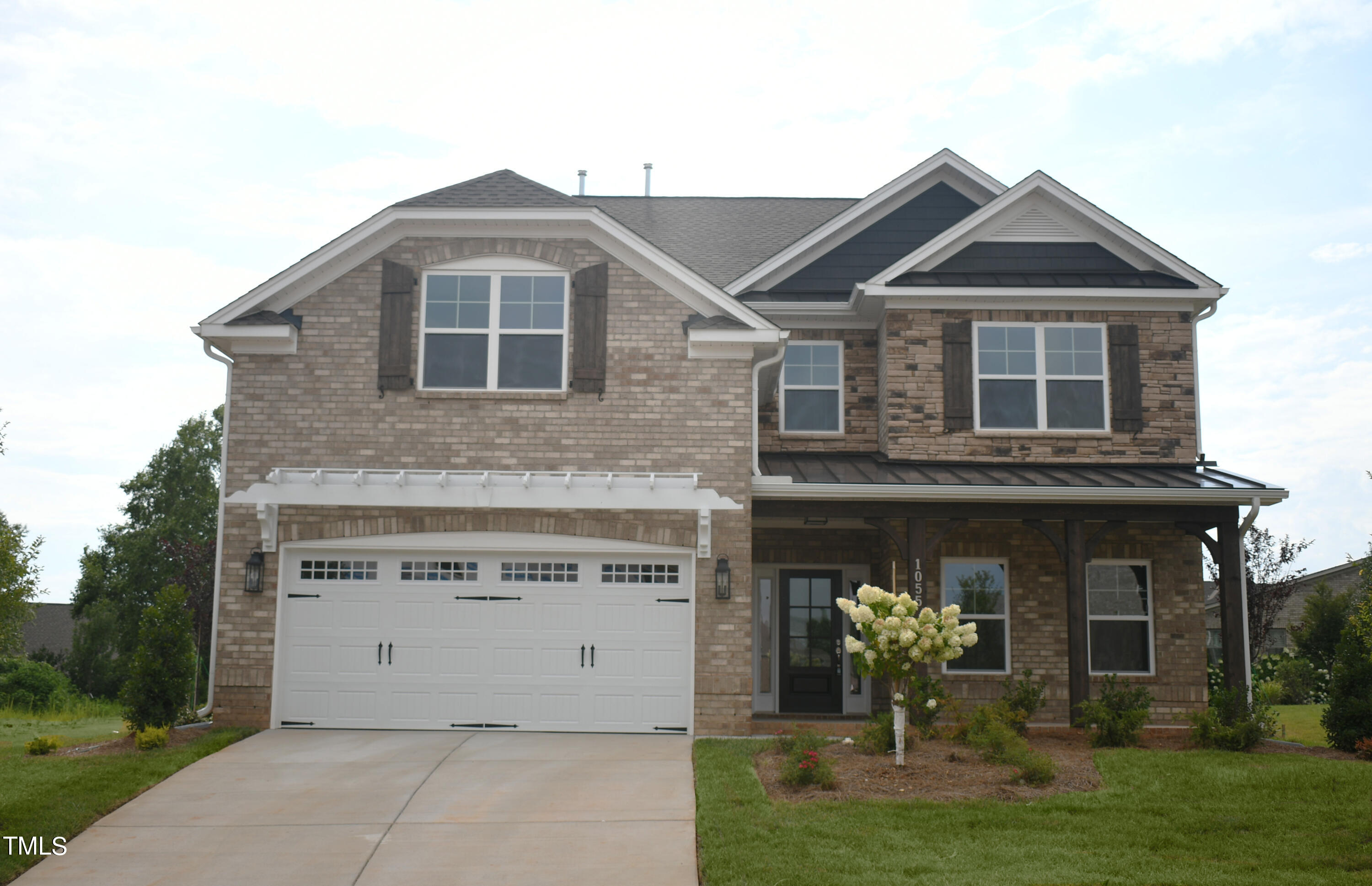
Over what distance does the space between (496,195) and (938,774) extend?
839 centimetres

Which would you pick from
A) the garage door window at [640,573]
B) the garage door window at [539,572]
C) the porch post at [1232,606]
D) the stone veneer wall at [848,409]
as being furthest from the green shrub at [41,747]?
the porch post at [1232,606]

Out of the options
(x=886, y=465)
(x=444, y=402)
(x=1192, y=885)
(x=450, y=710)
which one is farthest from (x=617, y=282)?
(x=1192, y=885)

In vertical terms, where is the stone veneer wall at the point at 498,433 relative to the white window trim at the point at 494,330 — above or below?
below

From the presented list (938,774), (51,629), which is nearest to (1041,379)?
(938,774)

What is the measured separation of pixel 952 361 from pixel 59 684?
69.4 feet

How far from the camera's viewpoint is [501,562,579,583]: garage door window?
12.8 meters

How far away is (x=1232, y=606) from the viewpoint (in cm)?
1348

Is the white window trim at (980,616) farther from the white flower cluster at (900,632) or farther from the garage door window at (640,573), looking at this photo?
the white flower cluster at (900,632)

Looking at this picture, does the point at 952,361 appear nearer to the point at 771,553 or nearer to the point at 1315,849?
the point at 771,553

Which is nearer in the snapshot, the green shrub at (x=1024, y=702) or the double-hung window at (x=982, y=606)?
the green shrub at (x=1024, y=702)

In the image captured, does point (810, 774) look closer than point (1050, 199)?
Yes

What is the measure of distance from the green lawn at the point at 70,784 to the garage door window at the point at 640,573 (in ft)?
14.4

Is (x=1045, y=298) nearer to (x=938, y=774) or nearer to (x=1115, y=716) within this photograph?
(x=1115, y=716)

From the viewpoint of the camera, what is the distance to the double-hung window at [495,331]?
13.0m
